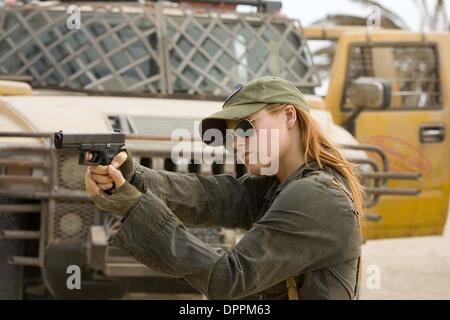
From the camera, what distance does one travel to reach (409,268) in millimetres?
10422

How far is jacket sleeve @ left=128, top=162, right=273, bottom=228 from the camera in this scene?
301cm

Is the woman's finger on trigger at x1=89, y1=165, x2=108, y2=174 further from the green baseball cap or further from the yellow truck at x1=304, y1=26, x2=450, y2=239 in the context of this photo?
the yellow truck at x1=304, y1=26, x2=450, y2=239

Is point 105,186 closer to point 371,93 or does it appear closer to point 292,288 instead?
point 292,288

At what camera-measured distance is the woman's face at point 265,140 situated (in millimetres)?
2719

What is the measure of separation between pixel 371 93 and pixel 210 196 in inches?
148

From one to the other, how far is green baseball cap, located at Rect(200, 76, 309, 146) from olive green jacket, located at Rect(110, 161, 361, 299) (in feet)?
0.61

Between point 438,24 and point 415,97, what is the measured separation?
48.2ft

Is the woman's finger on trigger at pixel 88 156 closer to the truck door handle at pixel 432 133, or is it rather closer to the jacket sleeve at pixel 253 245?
the jacket sleeve at pixel 253 245

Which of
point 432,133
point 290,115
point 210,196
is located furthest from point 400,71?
point 290,115

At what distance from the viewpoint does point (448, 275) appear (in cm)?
981

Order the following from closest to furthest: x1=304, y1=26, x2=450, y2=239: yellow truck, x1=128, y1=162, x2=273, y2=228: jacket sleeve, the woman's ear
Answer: the woman's ear → x1=128, y1=162, x2=273, y2=228: jacket sleeve → x1=304, y1=26, x2=450, y2=239: yellow truck

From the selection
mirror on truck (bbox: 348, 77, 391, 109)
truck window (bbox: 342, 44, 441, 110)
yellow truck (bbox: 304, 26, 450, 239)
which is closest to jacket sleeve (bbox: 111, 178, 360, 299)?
mirror on truck (bbox: 348, 77, 391, 109)
